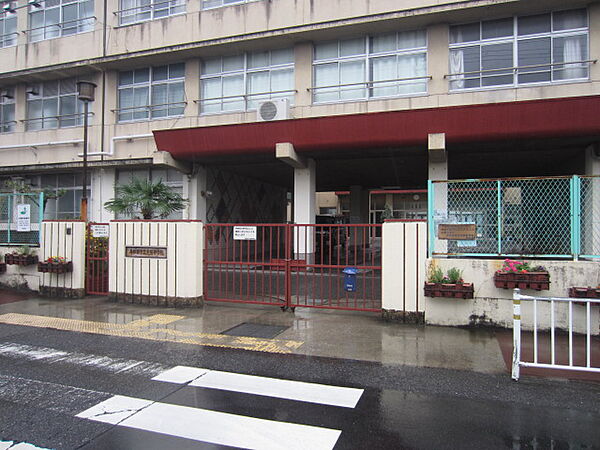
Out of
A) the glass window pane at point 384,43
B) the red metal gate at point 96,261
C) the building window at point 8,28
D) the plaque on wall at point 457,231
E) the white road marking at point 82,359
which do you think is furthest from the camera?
the building window at point 8,28

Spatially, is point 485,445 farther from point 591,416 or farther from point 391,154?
point 391,154

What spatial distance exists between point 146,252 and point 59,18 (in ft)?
49.1

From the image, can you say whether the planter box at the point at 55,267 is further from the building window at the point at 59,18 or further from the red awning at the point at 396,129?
the building window at the point at 59,18

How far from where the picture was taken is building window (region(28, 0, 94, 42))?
58.1 feet

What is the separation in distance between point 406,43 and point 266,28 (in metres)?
5.06

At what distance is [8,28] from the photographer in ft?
63.4

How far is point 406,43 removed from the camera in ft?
46.8

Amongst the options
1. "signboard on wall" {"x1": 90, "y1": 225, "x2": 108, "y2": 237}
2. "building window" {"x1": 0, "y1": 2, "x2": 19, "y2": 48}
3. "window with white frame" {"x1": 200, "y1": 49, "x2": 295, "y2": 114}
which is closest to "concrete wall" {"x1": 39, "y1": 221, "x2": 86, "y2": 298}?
"signboard on wall" {"x1": 90, "y1": 225, "x2": 108, "y2": 237}

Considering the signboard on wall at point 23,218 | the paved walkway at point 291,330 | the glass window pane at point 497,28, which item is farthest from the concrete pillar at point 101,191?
the glass window pane at point 497,28

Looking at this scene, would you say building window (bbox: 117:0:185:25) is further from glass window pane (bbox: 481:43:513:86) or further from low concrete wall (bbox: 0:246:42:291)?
glass window pane (bbox: 481:43:513:86)

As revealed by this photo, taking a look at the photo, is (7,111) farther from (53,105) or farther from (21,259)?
(21,259)

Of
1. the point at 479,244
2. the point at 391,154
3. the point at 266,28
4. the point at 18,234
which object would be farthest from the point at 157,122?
the point at 479,244

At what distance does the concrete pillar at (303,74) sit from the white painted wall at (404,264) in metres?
8.69

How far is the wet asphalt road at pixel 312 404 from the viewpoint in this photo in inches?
139
